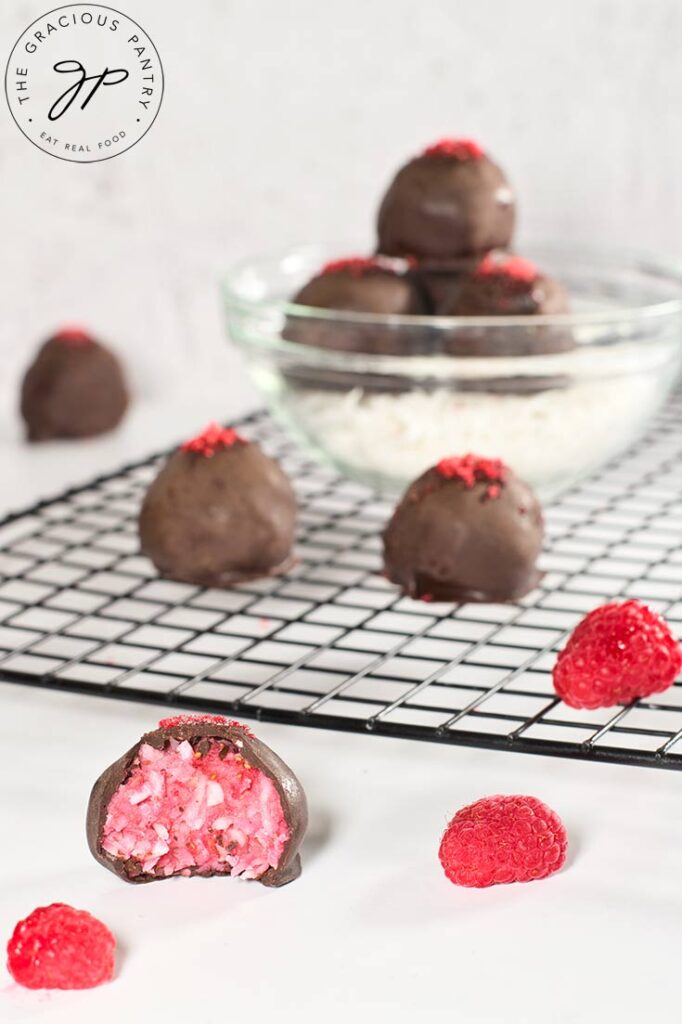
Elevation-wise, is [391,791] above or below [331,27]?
below

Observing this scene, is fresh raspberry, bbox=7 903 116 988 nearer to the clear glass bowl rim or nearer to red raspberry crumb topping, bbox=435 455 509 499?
red raspberry crumb topping, bbox=435 455 509 499

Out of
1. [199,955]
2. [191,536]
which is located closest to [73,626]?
[191,536]

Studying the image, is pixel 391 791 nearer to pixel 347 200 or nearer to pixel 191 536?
pixel 191 536

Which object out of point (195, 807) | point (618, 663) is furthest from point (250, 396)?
point (195, 807)

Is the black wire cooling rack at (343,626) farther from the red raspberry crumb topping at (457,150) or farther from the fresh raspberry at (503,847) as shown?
the red raspberry crumb topping at (457,150)

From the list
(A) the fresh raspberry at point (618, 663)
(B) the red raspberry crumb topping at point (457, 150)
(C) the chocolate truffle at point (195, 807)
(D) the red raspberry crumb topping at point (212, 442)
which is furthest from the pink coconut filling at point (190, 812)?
(B) the red raspberry crumb topping at point (457, 150)

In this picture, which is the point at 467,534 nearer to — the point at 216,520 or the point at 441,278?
the point at 216,520

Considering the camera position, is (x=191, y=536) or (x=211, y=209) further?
(x=211, y=209)
